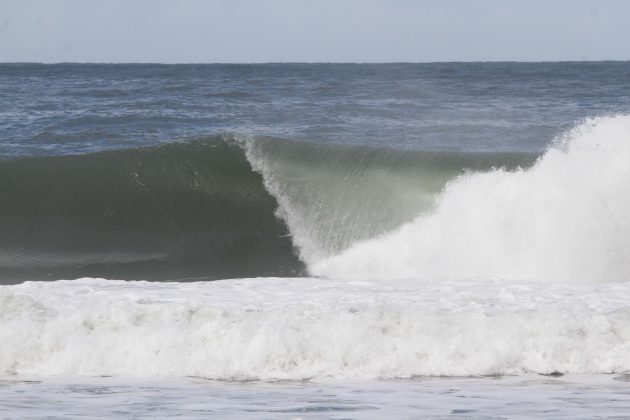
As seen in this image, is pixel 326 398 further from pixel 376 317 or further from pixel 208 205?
pixel 208 205

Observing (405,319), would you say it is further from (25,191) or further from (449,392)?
(25,191)

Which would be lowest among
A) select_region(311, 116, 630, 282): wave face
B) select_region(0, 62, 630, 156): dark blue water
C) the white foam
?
the white foam

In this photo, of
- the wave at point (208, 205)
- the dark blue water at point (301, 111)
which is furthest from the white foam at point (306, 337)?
the dark blue water at point (301, 111)

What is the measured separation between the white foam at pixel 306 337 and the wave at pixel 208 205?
2966 millimetres

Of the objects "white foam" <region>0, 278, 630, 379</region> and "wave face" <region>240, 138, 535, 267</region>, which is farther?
"wave face" <region>240, 138, 535, 267</region>

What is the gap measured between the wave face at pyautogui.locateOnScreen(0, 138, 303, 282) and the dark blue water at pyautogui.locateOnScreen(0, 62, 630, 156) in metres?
3.43

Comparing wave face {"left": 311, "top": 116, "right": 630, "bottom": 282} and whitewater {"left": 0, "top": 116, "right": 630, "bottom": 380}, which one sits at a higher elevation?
wave face {"left": 311, "top": 116, "right": 630, "bottom": 282}

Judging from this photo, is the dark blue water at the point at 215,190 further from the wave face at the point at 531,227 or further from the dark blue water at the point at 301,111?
the wave face at the point at 531,227

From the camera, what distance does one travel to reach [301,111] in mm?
21234

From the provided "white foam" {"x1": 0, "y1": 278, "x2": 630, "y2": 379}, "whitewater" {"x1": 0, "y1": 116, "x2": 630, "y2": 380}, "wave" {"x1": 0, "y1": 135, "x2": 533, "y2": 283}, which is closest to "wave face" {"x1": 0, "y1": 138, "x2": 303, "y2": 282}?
"wave" {"x1": 0, "y1": 135, "x2": 533, "y2": 283}

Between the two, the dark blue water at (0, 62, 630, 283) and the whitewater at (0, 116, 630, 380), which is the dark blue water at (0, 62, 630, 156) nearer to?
the dark blue water at (0, 62, 630, 283)

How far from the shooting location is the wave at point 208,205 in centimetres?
1083

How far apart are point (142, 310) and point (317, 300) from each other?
1303mm

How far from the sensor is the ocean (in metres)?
6.00
